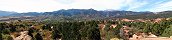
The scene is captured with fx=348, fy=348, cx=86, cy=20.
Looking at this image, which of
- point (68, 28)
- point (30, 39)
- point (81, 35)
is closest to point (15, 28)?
point (68, 28)

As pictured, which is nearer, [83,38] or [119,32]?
[83,38]

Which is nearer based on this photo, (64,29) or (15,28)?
(64,29)

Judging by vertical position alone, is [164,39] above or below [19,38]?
above

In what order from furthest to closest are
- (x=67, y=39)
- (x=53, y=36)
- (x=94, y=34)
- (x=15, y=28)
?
(x=15, y=28) → (x=53, y=36) → (x=67, y=39) → (x=94, y=34)

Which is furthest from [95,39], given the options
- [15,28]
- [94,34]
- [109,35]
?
[15,28]

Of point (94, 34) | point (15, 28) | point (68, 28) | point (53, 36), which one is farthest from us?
point (15, 28)

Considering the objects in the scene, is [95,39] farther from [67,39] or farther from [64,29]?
[64,29]

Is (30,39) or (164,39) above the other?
(164,39)

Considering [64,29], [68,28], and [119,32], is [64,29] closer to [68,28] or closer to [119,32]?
[68,28]

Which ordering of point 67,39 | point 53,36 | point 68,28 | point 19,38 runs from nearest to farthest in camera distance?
point 67,39 < point 19,38 < point 53,36 < point 68,28
